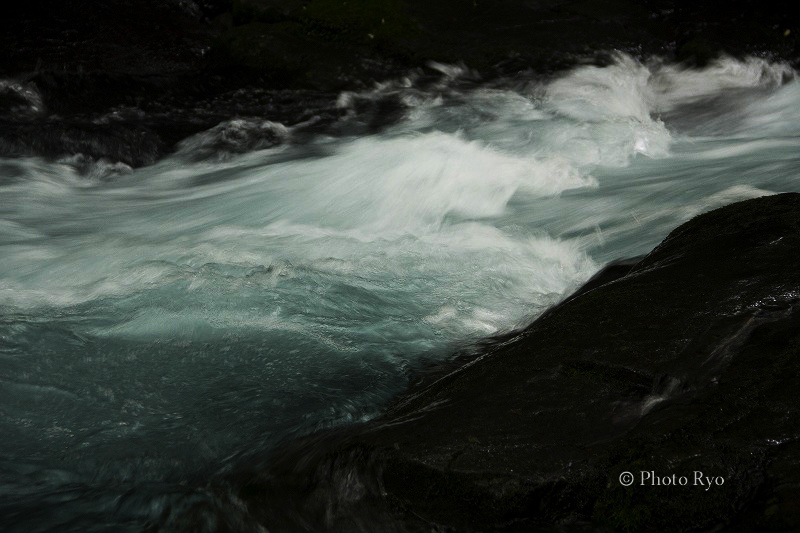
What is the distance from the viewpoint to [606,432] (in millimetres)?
2740

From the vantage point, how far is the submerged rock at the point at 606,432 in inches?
97.7

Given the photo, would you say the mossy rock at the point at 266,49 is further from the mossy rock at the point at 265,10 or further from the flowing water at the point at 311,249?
the flowing water at the point at 311,249

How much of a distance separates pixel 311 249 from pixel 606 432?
3280mm

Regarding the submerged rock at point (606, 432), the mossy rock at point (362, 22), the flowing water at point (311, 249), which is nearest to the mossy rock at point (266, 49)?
the mossy rock at point (362, 22)

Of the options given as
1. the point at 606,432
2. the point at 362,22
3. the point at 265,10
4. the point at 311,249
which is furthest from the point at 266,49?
the point at 606,432

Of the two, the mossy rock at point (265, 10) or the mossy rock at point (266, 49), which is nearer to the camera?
the mossy rock at point (266, 49)

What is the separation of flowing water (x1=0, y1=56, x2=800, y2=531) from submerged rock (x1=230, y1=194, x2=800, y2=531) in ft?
2.11

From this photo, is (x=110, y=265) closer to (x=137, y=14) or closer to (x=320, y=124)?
(x=320, y=124)

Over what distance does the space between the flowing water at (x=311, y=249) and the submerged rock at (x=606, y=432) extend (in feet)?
2.11

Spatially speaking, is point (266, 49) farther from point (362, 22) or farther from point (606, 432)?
point (606, 432)

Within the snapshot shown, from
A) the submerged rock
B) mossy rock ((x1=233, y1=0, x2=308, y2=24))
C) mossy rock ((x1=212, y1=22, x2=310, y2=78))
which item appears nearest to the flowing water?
the submerged rock

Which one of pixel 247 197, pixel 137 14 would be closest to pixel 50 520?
pixel 247 197

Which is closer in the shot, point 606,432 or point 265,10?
point 606,432

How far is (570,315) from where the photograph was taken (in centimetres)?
358
